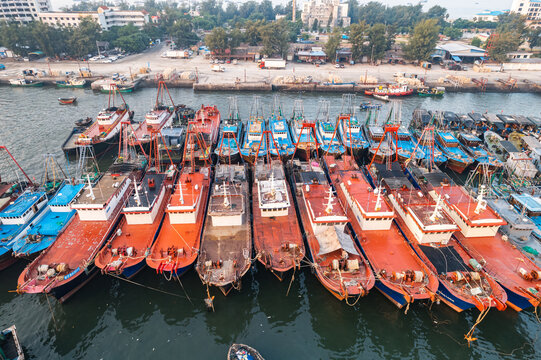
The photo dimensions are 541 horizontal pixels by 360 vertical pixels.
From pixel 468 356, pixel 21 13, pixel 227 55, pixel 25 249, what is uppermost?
pixel 21 13

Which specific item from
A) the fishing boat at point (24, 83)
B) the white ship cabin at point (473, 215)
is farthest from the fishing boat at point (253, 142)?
the fishing boat at point (24, 83)

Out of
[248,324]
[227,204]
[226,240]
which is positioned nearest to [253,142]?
[227,204]

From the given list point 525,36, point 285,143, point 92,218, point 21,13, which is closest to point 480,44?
point 525,36

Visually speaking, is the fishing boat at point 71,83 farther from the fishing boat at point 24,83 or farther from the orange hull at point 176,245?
the orange hull at point 176,245

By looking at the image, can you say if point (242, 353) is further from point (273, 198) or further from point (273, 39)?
point (273, 39)

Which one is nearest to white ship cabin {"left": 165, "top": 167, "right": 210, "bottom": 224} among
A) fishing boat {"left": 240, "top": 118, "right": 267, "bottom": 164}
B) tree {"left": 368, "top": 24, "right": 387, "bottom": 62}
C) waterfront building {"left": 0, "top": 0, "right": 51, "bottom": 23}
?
fishing boat {"left": 240, "top": 118, "right": 267, "bottom": 164}

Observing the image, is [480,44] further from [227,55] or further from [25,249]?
[25,249]
